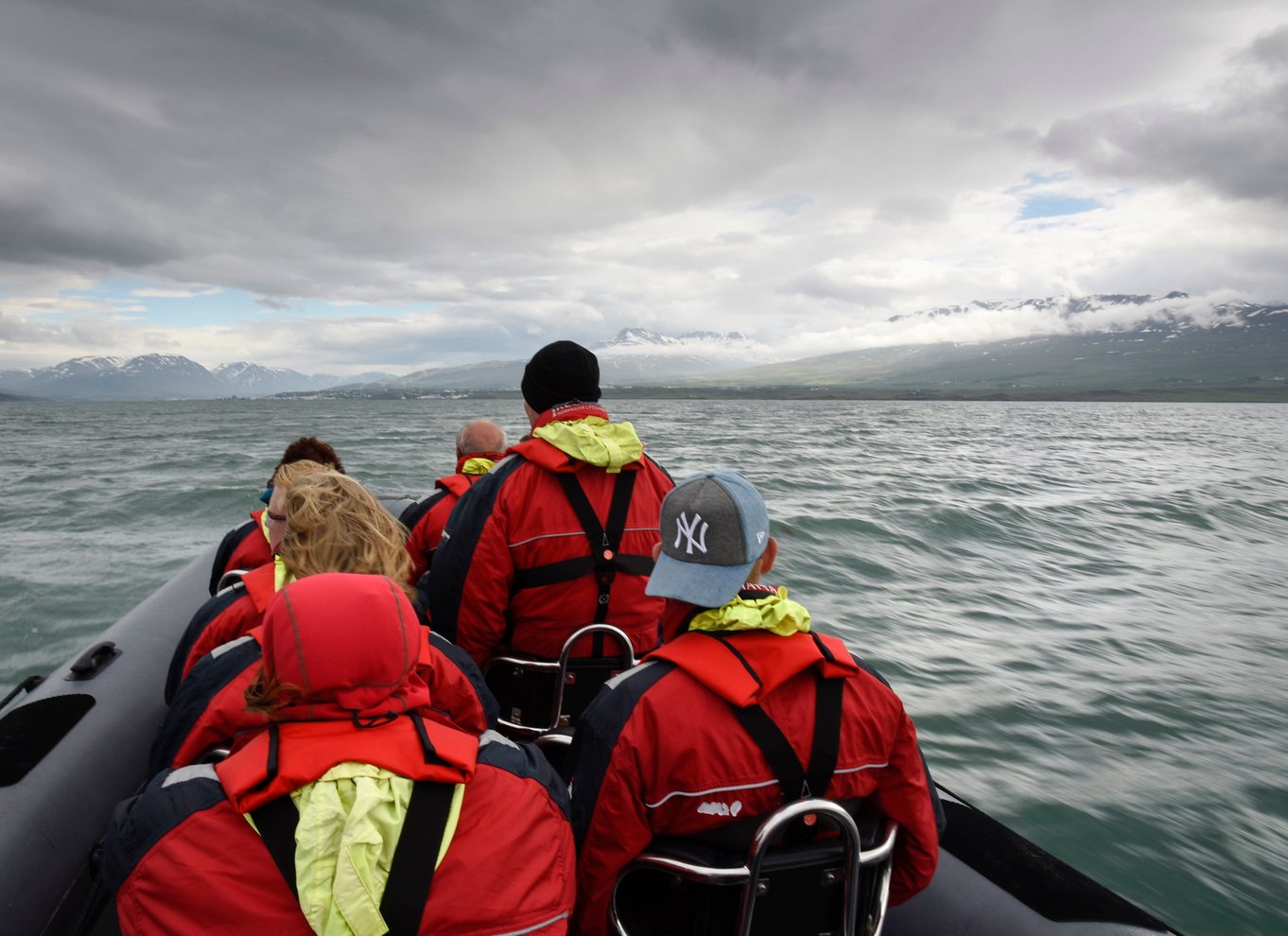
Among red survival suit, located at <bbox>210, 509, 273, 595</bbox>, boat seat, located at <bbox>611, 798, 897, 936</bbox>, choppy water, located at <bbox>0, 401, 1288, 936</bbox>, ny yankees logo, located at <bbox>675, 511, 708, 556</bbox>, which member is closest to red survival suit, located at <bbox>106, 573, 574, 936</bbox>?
boat seat, located at <bbox>611, 798, 897, 936</bbox>

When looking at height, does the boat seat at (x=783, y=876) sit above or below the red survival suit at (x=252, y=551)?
below

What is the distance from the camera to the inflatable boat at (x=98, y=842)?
2.41 metres

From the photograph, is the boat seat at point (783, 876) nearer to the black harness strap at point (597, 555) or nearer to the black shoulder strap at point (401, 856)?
the black shoulder strap at point (401, 856)

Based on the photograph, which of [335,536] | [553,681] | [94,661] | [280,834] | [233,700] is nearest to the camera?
[280,834]

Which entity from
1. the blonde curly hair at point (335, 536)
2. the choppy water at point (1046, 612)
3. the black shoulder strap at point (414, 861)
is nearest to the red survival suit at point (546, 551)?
the blonde curly hair at point (335, 536)

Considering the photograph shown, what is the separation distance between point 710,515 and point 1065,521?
53.2 ft

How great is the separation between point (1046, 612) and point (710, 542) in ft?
29.6

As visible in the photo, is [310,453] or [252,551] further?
[310,453]

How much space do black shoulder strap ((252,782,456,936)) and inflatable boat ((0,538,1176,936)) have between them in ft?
6.22

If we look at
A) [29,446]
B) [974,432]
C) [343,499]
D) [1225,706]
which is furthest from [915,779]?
[974,432]

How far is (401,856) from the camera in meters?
1.39

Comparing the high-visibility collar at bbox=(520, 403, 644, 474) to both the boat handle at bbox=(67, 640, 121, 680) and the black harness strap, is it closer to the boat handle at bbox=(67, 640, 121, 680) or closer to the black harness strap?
the black harness strap

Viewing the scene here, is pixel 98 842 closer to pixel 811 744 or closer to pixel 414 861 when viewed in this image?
pixel 414 861

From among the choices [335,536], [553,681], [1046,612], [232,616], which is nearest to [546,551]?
[553,681]
